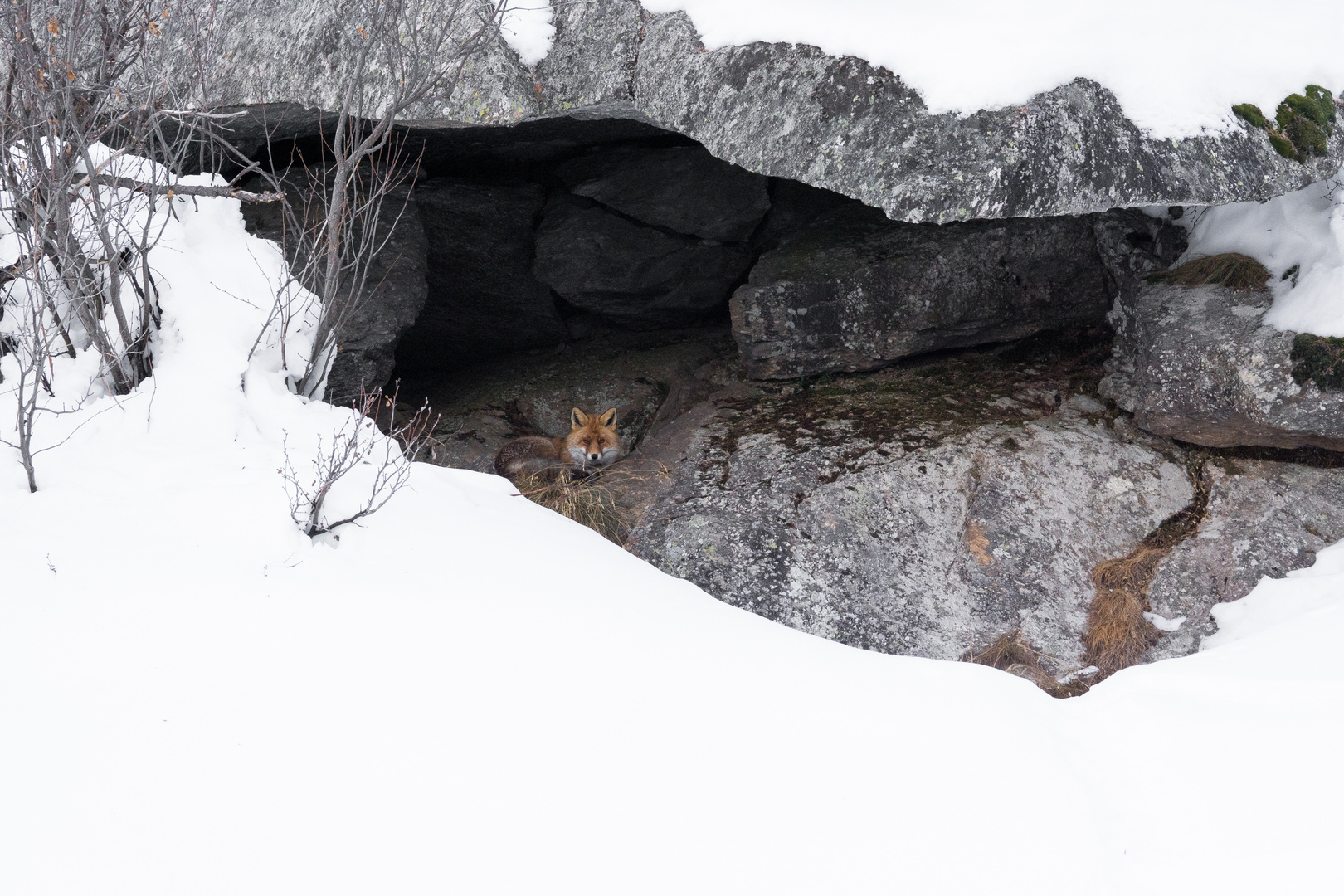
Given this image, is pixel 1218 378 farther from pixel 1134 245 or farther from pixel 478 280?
pixel 478 280

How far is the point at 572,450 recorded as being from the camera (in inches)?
281

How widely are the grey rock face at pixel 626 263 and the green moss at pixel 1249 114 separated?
3988 millimetres

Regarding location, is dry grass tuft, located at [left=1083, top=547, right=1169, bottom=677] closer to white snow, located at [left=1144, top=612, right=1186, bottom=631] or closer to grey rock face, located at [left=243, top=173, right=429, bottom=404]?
white snow, located at [left=1144, top=612, right=1186, bottom=631]

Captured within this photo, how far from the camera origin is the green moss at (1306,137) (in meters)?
5.14

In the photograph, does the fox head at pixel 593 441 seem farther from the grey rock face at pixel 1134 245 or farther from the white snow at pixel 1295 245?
the white snow at pixel 1295 245

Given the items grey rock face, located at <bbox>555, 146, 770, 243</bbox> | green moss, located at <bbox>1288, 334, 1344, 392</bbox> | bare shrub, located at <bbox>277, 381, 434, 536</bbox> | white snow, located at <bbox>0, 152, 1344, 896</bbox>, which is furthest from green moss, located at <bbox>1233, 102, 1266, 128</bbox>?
bare shrub, located at <bbox>277, 381, 434, 536</bbox>

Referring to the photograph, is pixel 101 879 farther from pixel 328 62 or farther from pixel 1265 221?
pixel 1265 221

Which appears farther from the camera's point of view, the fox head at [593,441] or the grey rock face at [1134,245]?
the fox head at [593,441]

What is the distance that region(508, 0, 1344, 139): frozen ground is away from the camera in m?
4.70

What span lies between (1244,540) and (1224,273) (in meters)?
1.92

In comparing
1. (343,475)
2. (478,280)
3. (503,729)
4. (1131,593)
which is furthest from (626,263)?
(503,729)

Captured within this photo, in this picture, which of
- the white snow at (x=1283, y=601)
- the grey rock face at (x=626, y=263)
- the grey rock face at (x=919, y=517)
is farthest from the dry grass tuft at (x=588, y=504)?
the white snow at (x=1283, y=601)

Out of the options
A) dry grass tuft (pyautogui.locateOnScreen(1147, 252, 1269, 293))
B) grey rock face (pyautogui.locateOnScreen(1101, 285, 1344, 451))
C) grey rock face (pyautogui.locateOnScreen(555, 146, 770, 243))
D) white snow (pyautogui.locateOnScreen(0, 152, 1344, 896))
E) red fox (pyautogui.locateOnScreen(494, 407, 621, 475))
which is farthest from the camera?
grey rock face (pyautogui.locateOnScreen(555, 146, 770, 243))

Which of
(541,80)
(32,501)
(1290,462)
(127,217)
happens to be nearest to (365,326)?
(127,217)
